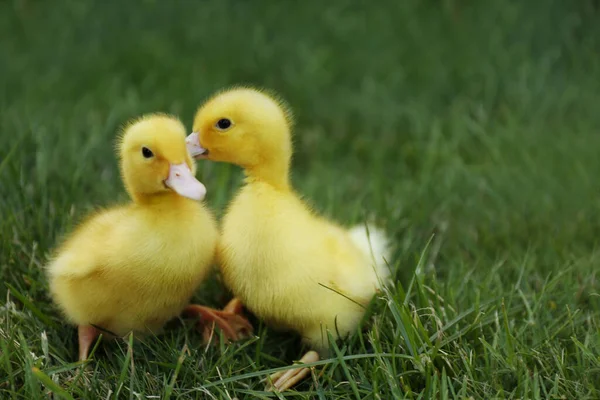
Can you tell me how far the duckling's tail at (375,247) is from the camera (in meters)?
2.54

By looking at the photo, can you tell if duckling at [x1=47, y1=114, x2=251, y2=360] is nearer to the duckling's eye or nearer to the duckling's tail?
the duckling's eye

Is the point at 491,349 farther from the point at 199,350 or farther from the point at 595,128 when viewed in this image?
the point at 595,128

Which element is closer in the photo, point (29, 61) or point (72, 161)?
point (72, 161)

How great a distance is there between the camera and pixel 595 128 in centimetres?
420

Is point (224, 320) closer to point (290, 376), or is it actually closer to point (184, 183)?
point (290, 376)

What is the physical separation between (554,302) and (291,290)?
2.99 ft

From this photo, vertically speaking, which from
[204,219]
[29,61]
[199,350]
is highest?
[29,61]

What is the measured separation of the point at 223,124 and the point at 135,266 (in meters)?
0.46

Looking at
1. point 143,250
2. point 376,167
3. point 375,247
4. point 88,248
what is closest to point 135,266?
point 143,250

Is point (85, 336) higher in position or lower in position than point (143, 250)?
lower

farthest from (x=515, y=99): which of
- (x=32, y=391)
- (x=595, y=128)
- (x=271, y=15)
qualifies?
(x=32, y=391)

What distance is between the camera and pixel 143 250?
2240 millimetres

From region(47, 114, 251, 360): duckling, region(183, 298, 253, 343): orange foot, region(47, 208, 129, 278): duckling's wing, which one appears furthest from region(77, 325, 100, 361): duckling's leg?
region(183, 298, 253, 343): orange foot

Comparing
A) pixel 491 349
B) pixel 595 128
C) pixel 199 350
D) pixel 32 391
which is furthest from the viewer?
pixel 595 128
